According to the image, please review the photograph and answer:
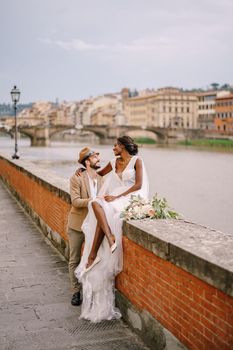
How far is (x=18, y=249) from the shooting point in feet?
18.9

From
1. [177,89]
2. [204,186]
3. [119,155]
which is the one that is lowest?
[204,186]

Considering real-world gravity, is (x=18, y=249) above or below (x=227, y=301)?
below

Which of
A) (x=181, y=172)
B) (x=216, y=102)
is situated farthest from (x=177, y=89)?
(x=181, y=172)

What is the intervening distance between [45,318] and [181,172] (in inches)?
1120

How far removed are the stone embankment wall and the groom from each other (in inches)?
16.5

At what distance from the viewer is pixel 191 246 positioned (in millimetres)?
2662

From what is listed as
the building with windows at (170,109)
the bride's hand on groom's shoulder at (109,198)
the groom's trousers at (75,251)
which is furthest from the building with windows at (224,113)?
the bride's hand on groom's shoulder at (109,198)

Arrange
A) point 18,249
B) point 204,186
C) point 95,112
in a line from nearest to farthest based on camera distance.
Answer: point 18,249 → point 204,186 → point 95,112

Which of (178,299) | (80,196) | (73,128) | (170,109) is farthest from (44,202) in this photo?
(170,109)

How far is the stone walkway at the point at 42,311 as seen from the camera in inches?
124

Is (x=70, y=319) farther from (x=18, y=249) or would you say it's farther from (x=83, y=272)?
(x=18, y=249)

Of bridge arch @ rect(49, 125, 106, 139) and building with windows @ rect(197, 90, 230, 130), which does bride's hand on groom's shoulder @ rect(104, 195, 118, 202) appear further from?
building with windows @ rect(197, 90, 230, 130)

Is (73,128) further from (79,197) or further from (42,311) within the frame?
(42,311)

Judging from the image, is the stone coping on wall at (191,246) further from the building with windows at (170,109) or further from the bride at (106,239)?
the building with windows at (170,109)
